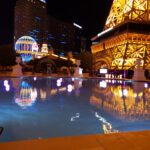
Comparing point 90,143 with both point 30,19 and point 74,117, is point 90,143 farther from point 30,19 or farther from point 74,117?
point 30,19

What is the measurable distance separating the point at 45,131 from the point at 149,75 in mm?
22922

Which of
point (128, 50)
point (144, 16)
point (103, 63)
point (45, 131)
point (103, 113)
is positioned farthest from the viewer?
point (103, 63)

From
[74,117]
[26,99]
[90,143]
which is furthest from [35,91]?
[90,143]

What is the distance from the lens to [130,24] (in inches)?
1457

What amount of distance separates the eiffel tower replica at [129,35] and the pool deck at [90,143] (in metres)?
31.1

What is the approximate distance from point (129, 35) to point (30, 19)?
182ft

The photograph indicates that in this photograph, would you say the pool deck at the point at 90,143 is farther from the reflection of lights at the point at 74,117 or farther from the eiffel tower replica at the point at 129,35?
the eiffel tower replica at the point at 129,35

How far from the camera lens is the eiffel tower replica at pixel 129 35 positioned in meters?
35.3

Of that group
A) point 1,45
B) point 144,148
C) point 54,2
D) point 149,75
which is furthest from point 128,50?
point 144,148

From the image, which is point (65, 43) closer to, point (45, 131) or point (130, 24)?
point (130, 24)

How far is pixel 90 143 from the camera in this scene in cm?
309

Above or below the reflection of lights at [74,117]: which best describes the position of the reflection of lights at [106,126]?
below

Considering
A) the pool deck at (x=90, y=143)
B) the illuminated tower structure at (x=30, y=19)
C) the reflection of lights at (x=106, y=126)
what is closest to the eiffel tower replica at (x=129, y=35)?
the reflection of lights at (x=106, y=126)

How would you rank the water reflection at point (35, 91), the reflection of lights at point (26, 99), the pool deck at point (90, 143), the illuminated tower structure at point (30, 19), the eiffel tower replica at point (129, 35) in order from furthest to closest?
1. the illuminated tower structure at point (30, 19)
2. the eiffel tower replica at point (129, 35)
3. the water reflection at point (35, 91)
4. the reflection of lights at point (26, 99)
5. the pool deck at point (90, 143)
